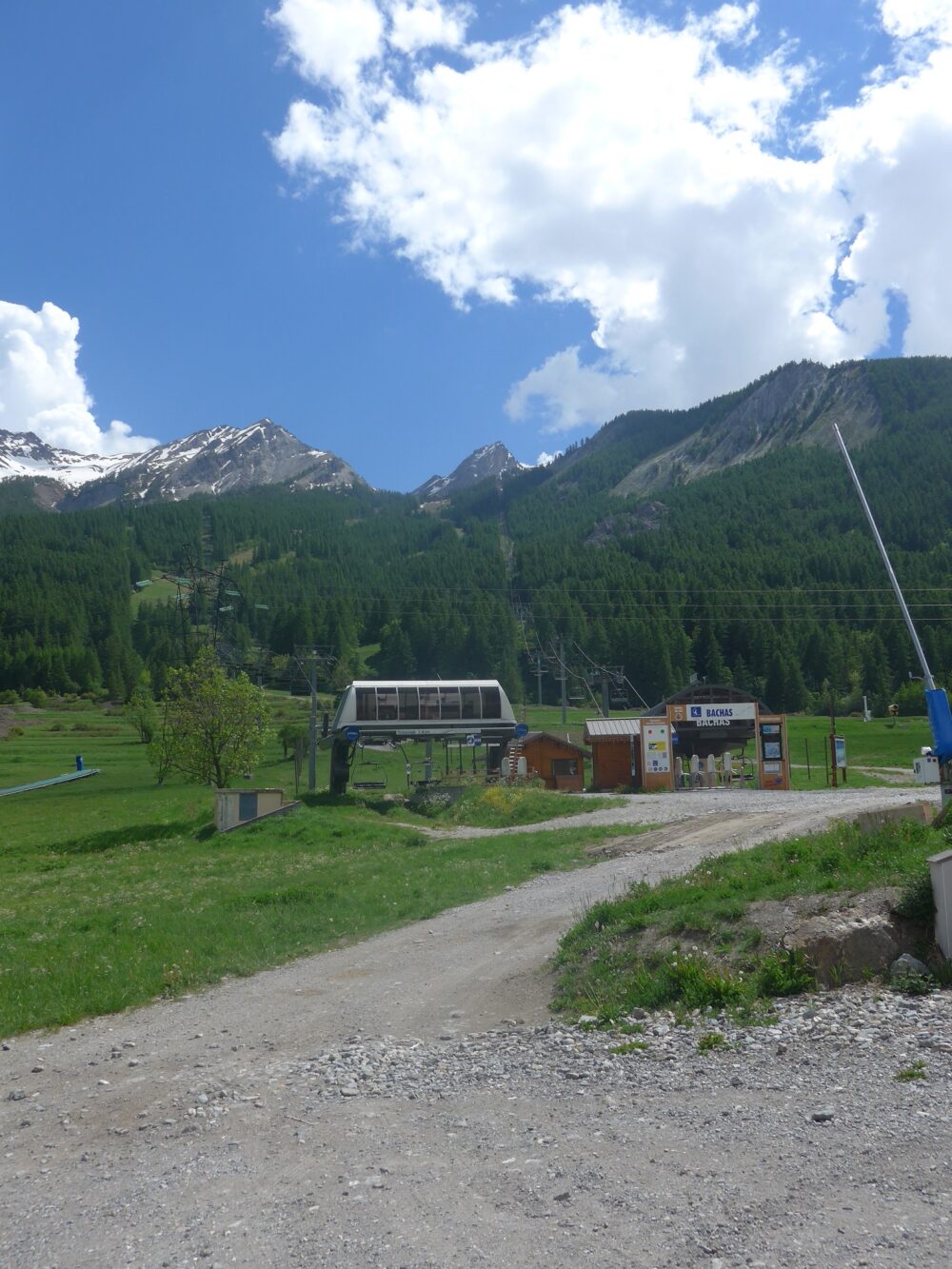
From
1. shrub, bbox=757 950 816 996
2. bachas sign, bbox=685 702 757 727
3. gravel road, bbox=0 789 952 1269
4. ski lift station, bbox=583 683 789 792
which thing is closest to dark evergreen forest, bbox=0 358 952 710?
ski lift station, bbox=583 683 789 792

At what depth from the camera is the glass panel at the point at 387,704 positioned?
159ft

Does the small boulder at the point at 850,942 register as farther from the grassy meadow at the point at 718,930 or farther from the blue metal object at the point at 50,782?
the blue metal object at the point at 50,782

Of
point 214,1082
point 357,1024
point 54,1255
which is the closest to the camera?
point 54,1255

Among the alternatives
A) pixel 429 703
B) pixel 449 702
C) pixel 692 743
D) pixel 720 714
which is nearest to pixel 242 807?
pixel 429 703

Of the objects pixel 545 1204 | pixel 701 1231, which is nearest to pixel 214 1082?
pixel 545 1204

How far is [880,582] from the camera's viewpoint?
160 meters

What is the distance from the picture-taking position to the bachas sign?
5306 centimetres

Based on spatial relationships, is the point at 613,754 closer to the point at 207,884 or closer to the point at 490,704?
the point at 490,704

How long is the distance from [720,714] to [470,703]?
14.3 m

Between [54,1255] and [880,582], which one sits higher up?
[880,582]

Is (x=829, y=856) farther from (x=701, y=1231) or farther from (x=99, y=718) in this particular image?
(x=99, y=718)

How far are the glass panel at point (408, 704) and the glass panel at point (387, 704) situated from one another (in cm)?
40

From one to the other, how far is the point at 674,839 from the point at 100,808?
35842 millimetres

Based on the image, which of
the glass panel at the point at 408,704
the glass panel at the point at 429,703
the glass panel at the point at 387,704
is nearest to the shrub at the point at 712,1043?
the glass panel at the point at 387,704
